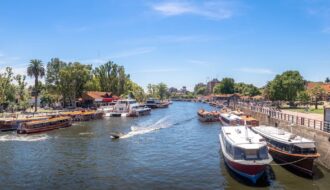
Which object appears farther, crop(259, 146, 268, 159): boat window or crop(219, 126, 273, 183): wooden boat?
crop(259, 146, 268, 159): boat window

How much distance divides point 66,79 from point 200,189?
3569 inches

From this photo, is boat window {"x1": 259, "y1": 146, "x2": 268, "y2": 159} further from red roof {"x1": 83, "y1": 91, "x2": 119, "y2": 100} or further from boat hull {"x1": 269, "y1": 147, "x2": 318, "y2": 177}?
red roof {"x1": 83, "y1": 91, "x2": 119, "y2": 100}

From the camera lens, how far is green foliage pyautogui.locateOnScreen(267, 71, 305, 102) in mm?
99875

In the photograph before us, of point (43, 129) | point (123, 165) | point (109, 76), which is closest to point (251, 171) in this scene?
point (123, 165)

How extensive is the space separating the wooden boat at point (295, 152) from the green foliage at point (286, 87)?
7153cm

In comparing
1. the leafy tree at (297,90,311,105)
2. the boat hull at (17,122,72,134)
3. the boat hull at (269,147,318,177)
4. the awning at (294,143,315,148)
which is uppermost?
the leafy tree at (297,90,311,105)

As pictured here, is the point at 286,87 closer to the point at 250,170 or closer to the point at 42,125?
the point at 42,125

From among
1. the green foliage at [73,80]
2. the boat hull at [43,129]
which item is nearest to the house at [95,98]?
the green foliage at [73,80]

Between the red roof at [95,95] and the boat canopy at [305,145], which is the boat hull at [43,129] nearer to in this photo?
the boat canopy at [305,145]

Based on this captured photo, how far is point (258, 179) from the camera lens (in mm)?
27359

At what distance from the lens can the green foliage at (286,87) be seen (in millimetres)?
99875

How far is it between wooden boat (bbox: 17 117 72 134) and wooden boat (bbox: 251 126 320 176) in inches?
1596

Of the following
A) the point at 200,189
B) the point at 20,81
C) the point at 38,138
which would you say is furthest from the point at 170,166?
the point at 20,81

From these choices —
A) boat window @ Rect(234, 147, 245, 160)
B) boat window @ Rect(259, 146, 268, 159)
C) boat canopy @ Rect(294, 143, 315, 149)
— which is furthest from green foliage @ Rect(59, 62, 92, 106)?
boat canopy @ Rect(294, 143, 315, 149)
